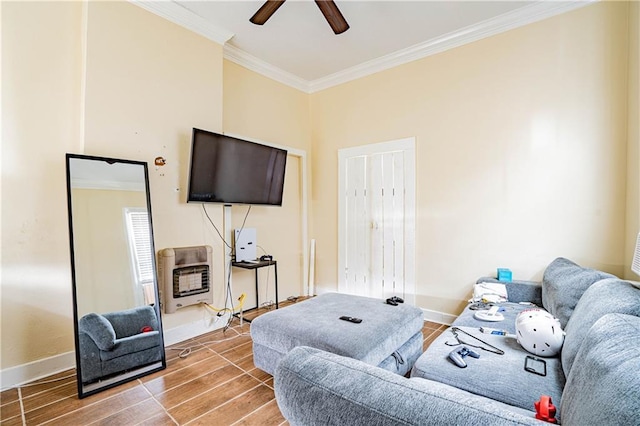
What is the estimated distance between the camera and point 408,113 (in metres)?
3.62

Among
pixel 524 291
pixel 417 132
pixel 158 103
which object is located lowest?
pixel 524 291

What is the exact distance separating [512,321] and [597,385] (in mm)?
1700

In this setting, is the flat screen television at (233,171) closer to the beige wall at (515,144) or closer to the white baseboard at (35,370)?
the beige wall at (515,144)

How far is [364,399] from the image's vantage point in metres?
0.72

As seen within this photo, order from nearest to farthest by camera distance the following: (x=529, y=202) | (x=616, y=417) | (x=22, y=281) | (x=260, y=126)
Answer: (x=616, y=417) → (x=22, y=281) → (x=529, y=202) → (x=260, y=126)

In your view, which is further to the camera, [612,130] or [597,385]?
[612,130]

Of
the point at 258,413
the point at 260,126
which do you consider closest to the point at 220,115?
the point at 260,126

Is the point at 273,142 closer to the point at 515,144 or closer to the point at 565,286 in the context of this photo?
the point at 515,144

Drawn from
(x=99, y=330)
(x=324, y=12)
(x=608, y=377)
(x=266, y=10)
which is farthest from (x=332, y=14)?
(x=99, y=330)

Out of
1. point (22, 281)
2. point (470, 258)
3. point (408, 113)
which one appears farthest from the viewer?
point (408, 113)

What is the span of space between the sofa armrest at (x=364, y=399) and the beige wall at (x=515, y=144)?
266cm

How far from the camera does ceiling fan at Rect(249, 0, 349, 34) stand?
2.26m

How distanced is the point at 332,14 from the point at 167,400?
302 cm

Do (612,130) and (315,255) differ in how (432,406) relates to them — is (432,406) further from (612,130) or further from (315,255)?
(315,255)
